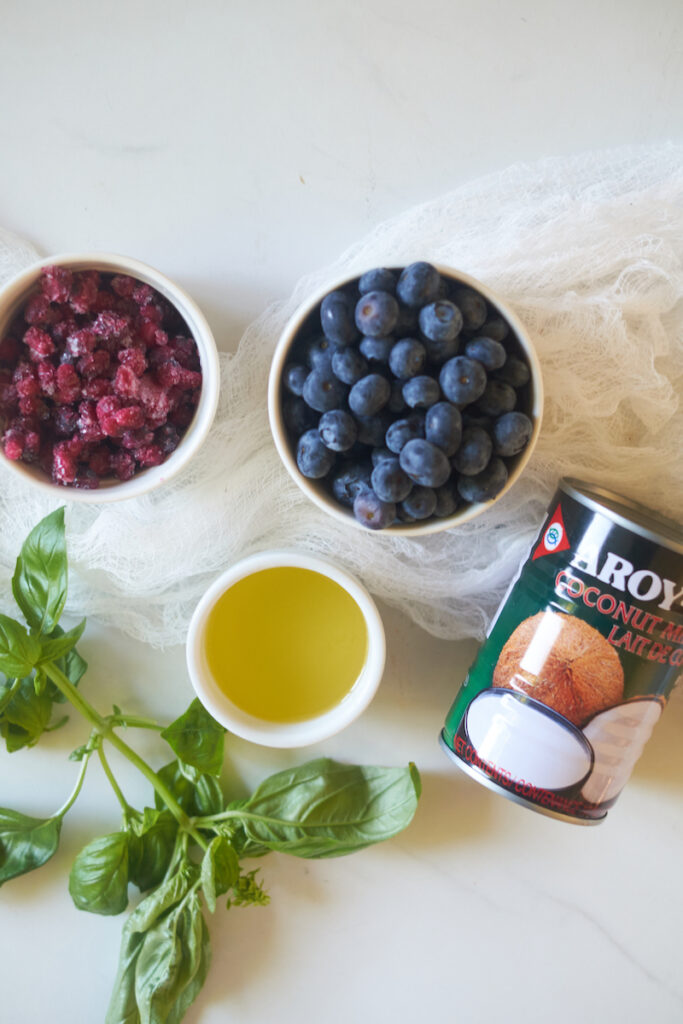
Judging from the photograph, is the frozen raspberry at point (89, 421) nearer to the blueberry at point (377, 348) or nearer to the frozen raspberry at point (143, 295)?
the frozen raspberry at point (143, 295)

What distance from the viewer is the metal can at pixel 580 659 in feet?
1.93

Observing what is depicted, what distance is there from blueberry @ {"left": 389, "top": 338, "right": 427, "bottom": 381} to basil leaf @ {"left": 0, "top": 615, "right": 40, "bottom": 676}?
0.40 metres

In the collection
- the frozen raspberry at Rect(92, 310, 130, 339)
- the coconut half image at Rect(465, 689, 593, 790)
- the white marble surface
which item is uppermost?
the white marble surface

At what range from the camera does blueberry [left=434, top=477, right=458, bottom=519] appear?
60cm

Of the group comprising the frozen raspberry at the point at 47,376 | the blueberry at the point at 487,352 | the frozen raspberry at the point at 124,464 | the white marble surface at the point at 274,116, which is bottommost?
the frozen raspberry at the point at 124,464

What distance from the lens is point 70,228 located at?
73 cm

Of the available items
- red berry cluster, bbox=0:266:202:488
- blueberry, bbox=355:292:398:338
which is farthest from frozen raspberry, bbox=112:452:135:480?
blueberry, bbox=355:292:398:338

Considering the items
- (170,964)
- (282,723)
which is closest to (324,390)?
(282,723)

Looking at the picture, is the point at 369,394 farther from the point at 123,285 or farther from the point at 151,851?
the point at 151,851

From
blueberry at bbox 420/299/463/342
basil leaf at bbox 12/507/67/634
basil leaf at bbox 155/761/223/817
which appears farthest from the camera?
basil leaf at bbox 155/761/223/817

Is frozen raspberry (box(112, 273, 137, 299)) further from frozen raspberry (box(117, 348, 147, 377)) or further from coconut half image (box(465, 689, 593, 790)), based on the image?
coconut half image (box(465, 689, 593, 790))

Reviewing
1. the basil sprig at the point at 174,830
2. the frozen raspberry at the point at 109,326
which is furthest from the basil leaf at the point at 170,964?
the frozen raspberry at the point at 109,326

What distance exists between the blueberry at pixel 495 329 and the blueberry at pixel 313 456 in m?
0.15

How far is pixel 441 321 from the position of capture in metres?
0.55
